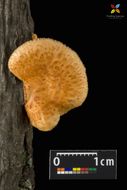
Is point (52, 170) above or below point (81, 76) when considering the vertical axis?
below

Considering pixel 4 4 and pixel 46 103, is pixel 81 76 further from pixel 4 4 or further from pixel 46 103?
pixel 4 4

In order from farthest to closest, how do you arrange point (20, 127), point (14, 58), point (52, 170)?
point (52, 170) < point (20, 127) < point (14, 58)

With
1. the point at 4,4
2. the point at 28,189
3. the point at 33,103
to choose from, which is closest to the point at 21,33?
the point at 4,4
